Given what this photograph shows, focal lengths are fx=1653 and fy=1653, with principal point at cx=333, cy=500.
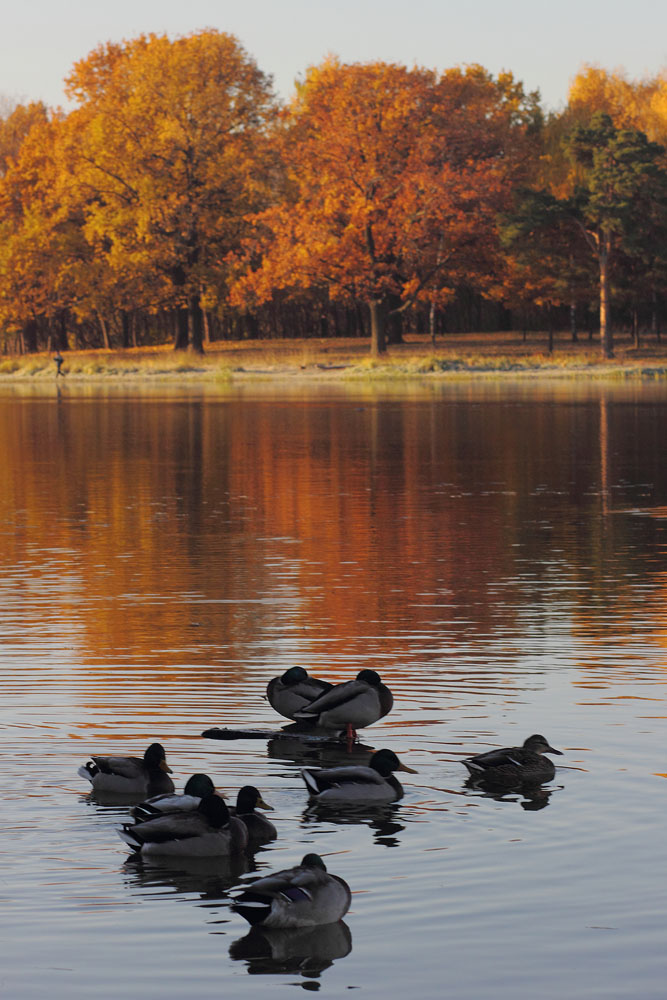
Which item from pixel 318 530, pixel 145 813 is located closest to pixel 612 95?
pixel 318 530

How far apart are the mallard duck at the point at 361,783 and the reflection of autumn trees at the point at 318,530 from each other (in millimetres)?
3892

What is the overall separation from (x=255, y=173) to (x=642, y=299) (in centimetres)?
2133

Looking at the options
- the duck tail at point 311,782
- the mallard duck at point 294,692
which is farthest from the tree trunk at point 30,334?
the duck tail at point 311,782

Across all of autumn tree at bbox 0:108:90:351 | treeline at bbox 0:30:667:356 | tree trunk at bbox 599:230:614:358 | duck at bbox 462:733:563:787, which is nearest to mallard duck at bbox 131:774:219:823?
duck at bbox 462:733:563:787

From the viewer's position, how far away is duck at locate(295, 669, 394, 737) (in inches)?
381

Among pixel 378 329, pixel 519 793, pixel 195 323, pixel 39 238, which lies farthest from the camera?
pixel 39 238

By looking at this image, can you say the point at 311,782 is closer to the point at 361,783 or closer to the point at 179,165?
the point at 361,783

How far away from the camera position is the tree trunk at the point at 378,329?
269 feet

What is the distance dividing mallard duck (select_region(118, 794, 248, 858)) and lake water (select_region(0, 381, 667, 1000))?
117mm

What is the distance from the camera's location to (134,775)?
8609 millimetres

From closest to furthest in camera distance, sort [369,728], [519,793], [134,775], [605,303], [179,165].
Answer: [134,775] → [519,793] → [369,728] → [605,303] → [179,165]

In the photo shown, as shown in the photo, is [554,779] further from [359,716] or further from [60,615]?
[60,615]

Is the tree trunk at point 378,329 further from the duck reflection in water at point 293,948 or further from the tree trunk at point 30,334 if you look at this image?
the duck reflection in water at point 293,948

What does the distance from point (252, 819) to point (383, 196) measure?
244 feet
